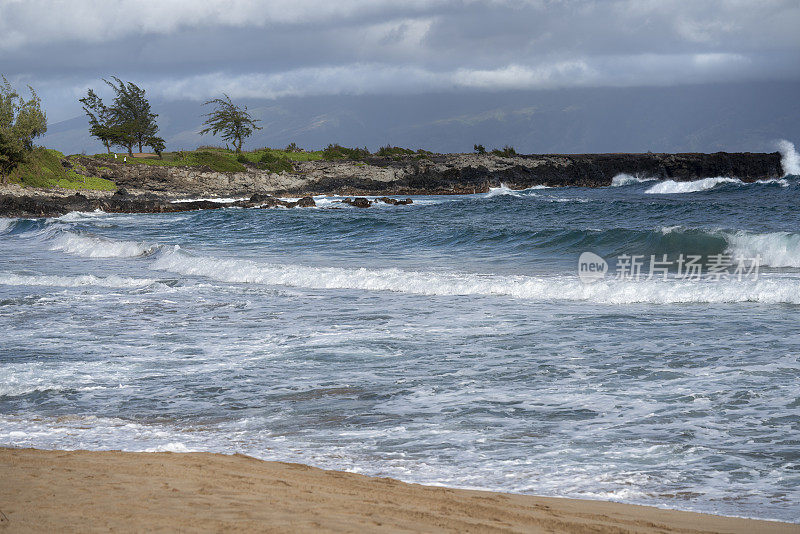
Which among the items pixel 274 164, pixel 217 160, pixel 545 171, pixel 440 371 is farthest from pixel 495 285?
pixel 545 171

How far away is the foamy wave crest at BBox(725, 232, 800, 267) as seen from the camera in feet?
60.5

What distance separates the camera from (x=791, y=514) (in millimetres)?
4680

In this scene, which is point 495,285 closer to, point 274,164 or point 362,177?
point 362,177

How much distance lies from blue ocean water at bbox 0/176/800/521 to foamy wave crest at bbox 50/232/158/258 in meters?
4.90

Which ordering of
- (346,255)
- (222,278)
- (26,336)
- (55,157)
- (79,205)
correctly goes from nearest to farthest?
(26,336) → (222,278) → (346,255) → (79,205) → (55,157)

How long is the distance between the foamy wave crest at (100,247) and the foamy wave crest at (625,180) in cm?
5661

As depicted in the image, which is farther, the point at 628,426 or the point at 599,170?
the point at 599,170

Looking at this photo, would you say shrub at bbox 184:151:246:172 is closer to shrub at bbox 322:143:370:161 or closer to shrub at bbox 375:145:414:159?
shrub at bbox 322:143:370:161

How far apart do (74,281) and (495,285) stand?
35.0 ft

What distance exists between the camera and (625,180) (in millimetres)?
74062

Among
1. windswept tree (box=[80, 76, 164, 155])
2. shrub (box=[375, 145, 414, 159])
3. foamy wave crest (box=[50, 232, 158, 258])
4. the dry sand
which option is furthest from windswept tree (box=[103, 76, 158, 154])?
the dry sand

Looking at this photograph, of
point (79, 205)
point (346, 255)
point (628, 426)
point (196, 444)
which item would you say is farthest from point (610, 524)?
point (79, 205)

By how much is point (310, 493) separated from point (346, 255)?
1911cm

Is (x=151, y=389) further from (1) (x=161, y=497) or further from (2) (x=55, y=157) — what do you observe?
(2) (x=55, y=157)
